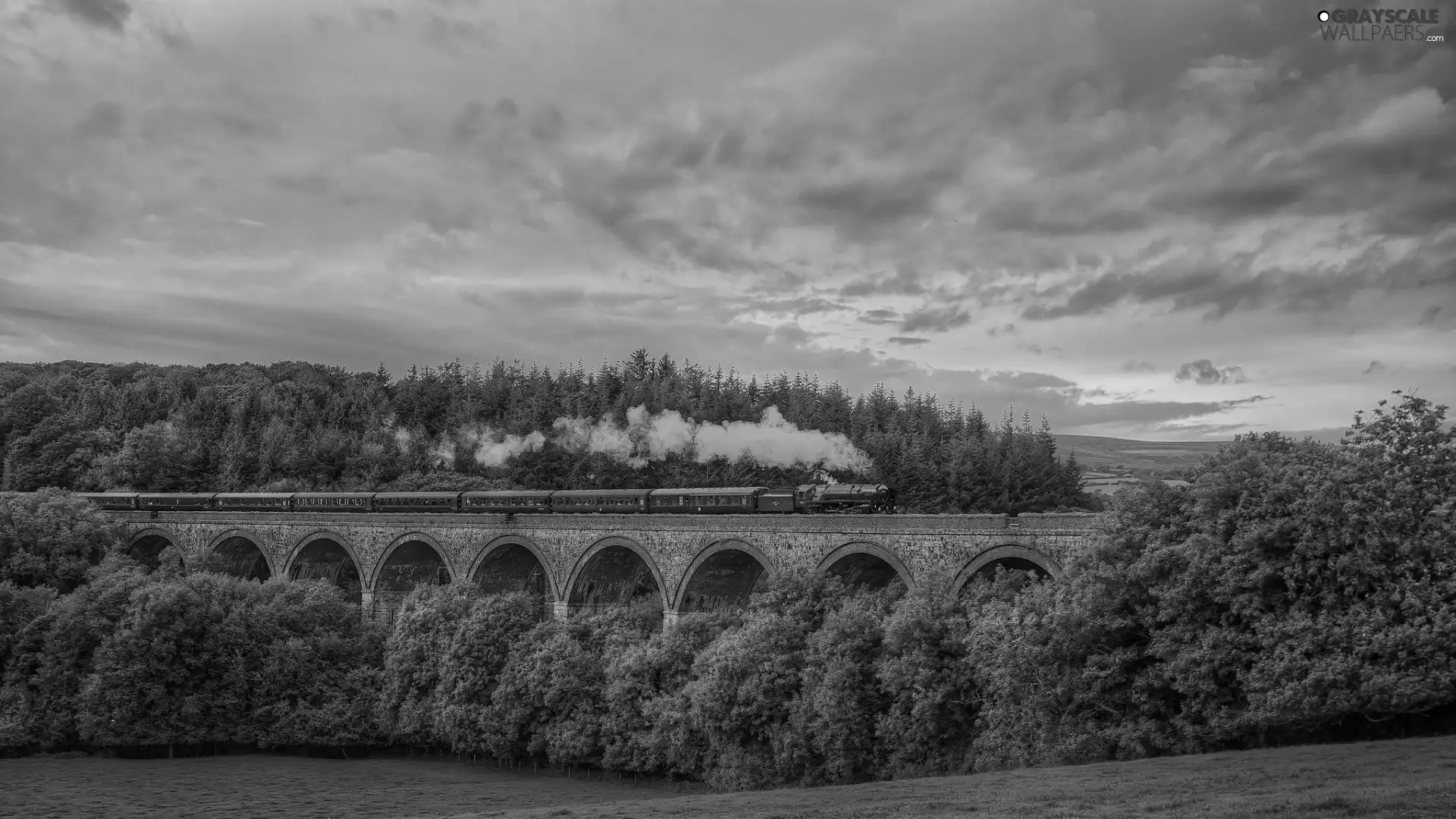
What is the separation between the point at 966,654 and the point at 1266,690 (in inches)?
305

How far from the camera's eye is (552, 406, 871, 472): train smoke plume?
181 feet

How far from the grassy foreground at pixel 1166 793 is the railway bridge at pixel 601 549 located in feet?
27.2

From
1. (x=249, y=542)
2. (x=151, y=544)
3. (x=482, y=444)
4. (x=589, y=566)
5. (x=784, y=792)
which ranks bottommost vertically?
(x=784, y=792)

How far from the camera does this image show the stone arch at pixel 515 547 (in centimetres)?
4616

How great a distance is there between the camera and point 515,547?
48.8 meters

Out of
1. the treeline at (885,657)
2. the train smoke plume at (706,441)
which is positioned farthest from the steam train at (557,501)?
the train smoke plume at (706,441)

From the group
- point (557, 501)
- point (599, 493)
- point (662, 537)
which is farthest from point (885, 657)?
point (557, 501)

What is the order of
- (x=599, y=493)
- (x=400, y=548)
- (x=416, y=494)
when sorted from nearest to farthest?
(x=599, y=493)
(x=400, y=548)
(x=416, y=494)

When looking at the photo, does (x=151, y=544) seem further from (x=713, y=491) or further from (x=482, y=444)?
(x=713, y=491)

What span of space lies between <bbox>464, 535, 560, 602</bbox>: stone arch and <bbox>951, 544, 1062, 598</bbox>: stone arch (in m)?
19.8

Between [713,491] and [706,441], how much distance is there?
21933 millimetres

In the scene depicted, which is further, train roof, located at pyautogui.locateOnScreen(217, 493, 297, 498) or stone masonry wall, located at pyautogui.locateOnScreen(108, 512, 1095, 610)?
train roof, located at pyautogui.locateOnScreen(217, 493, 297, 498)

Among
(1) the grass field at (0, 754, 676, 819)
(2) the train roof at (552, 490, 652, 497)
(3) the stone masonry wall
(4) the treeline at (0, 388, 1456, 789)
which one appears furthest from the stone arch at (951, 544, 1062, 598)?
(2) the train roof at (552, 490, 652, 497)

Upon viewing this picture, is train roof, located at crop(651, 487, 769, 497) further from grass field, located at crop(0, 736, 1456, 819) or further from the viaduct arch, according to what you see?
grass field, located at crop(0, 736, 1456, 819)
